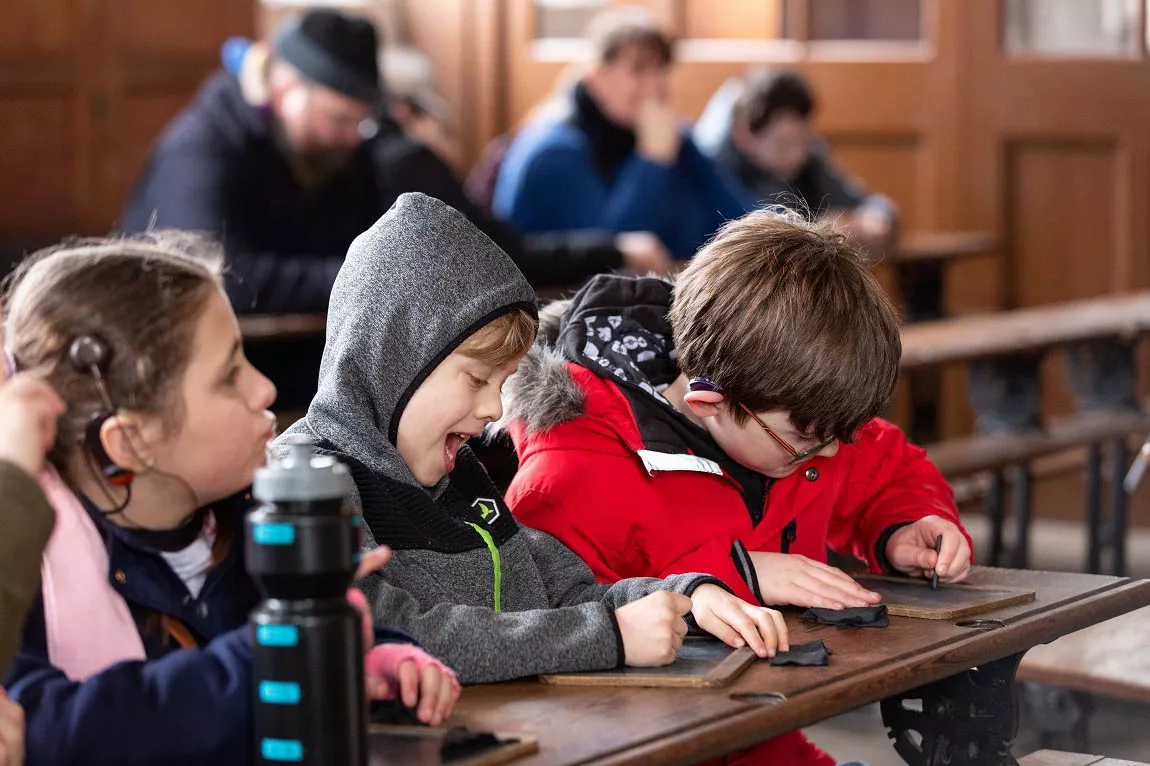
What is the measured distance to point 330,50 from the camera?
462 centimetres

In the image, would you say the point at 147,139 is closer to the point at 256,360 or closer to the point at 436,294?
the point at 256,360

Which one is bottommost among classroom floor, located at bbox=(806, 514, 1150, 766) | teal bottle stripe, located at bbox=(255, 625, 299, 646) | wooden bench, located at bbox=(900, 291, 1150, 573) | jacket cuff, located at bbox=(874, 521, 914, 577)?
classroom floor, located at bbox=(806, 514, 1150, 766)

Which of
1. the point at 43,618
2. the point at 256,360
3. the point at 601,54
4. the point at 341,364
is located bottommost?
the point at 256,360

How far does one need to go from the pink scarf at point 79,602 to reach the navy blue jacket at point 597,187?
4581mm

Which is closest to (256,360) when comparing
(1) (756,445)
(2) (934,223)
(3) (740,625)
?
(1) (756,445)

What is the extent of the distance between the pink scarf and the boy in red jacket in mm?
633

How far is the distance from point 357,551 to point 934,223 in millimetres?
6532

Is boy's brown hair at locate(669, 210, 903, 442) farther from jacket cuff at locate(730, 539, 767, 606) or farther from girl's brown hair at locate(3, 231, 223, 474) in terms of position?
girl's brown hair at locate(3, 231, 223, 474)

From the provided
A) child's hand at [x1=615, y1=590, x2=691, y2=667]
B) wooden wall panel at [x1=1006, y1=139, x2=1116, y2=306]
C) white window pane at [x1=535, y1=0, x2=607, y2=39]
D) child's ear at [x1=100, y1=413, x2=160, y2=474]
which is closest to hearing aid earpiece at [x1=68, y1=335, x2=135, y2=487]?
child's ear at [x1=100, y1=413, x2=160, y2=474]

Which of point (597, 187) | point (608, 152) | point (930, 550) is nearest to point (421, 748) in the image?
point (930, 550)

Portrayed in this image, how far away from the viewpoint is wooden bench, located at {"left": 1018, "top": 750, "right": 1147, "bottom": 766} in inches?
86.1

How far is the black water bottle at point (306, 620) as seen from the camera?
1.21 m

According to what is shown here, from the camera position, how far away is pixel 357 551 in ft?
4.10

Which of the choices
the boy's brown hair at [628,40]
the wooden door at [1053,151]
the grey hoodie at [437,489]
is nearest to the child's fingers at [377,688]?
the grey hoodie at [437,489]
